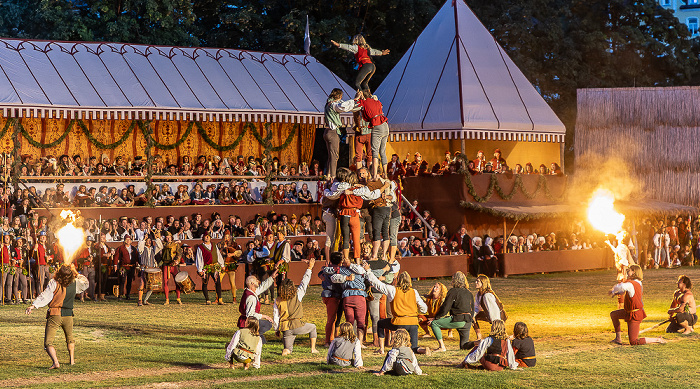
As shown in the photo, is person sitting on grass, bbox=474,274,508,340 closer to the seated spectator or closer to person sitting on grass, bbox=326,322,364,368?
person sitting on grass, bbox=326,322,364,368

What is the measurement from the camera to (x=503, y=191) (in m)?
34.6

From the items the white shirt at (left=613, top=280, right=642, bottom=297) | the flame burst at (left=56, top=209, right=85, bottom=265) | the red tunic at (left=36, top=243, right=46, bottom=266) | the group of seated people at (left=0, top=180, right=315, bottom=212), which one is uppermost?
the group of seated people at (left=0, top=180, right=315, bottom=212)

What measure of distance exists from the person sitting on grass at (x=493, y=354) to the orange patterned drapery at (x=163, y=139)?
21880 mm

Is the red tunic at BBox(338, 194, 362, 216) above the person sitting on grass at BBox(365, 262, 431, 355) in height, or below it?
above

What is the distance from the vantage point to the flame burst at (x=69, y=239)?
2333 cm

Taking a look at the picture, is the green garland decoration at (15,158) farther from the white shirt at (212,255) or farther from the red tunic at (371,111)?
the red tunic at (371,111)

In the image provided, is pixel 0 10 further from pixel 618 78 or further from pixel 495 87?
pixel 618 78

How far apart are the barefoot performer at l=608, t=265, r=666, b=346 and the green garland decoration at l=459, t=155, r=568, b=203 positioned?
16355mm

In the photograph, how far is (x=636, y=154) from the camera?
127ft

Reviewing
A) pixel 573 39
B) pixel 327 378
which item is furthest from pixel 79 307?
pixel 573 39

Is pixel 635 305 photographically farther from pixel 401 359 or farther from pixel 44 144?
pixel 44 144

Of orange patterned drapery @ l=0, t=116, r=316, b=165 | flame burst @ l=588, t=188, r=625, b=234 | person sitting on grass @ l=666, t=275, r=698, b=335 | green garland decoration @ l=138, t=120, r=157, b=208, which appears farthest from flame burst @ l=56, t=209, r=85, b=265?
person sitting on grass @ l=666, t=275, r=698, b=335

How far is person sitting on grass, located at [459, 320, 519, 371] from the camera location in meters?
14.6

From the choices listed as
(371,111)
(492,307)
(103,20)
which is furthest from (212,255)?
(103,20)
